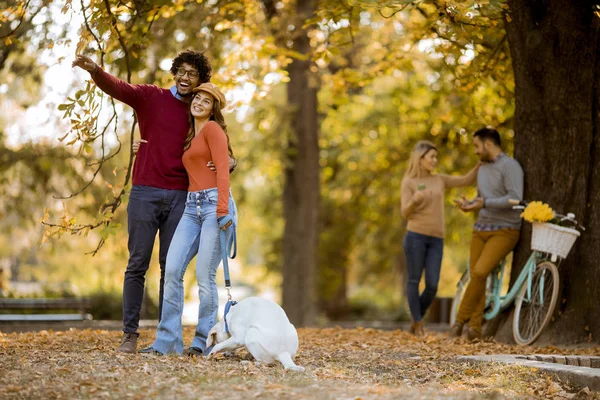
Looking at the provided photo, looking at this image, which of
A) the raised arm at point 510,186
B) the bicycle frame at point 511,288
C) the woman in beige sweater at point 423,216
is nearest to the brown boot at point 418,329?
the woman in beige sweater at point 423,216

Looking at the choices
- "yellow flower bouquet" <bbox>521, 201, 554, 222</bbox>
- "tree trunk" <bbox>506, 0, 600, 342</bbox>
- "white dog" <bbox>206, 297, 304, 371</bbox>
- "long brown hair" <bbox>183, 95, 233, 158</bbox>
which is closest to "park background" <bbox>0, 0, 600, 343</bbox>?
"tree trunk" <bbox>506, 0, 600, 342</bbox>

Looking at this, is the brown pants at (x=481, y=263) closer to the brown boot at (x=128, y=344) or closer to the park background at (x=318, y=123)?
the park background at (x=318, y=123)

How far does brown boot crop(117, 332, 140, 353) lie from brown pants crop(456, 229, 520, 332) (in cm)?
391

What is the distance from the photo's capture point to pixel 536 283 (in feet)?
27.7

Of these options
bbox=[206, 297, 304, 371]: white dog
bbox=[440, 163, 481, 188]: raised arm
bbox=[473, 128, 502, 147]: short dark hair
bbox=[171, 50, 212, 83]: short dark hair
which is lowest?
bbox=[206, 297, 304, 371]: white dog

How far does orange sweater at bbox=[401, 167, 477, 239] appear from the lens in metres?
8.95

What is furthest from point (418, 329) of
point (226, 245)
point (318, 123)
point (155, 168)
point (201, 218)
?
point (318, 123)

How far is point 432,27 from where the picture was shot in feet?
29.9

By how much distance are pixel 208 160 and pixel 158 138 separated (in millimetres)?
432

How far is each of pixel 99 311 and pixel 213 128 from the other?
39.9ft

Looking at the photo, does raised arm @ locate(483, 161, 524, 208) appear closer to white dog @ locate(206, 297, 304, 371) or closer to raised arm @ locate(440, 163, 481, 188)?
raised arm @ locate(440, 163, 481, 188)

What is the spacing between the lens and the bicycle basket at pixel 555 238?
7742mm

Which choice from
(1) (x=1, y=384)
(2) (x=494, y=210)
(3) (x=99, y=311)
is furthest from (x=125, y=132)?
(1) (x=1, y=384)

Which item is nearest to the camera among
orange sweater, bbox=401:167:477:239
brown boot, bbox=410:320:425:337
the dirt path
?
the dirt path
